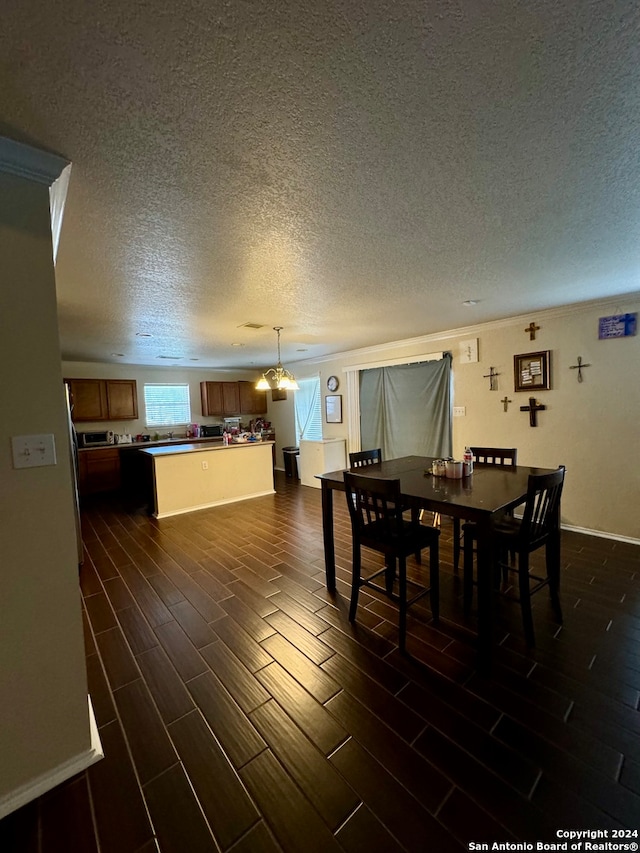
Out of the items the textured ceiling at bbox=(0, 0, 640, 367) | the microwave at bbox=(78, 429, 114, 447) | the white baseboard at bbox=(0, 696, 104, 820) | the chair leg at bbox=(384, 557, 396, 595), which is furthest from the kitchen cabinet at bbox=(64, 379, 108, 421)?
A: the chair leg at bbox=(384, 557, 396, 595)

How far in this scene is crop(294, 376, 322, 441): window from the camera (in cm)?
692

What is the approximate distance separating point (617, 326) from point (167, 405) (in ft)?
23.0

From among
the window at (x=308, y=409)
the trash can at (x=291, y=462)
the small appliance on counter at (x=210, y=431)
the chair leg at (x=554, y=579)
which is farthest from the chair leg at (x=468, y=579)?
the small appliance on counter at (x=210, y=431)

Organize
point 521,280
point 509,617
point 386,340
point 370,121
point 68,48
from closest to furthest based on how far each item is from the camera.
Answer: point 68,48 < point 370,121 < point 509,617 < point 521,280 < point 386,340

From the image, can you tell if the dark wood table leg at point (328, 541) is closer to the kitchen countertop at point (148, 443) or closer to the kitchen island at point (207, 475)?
the kitchen island at point (207, 475)

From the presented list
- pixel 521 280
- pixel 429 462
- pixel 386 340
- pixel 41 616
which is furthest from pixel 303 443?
pixel 41 616

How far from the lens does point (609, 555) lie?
9.92ft

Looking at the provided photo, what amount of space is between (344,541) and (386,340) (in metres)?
2.97

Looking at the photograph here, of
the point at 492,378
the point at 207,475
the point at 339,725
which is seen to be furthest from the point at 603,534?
the point at 207,475

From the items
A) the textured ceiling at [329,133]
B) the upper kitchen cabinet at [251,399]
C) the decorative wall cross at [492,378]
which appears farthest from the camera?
the upper kitchen cabinet at [251,399]

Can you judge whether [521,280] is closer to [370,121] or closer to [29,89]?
[370,121]

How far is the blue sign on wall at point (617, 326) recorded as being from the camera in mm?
3174

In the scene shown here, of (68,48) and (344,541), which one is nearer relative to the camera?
(68,48)

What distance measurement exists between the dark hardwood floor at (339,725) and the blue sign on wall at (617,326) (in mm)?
2179
